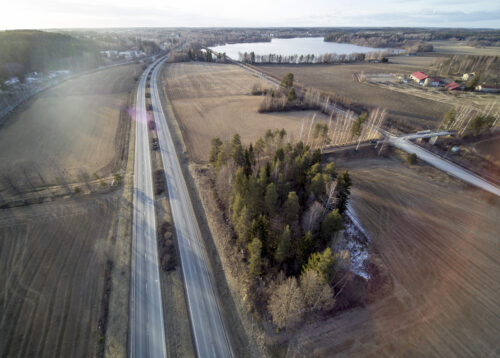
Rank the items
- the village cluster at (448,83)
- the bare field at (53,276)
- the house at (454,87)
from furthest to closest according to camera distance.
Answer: the house at (454,87), the village cluster at (448,83), the bare field at (53,276)

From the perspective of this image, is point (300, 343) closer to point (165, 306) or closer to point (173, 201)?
point (165, 306)

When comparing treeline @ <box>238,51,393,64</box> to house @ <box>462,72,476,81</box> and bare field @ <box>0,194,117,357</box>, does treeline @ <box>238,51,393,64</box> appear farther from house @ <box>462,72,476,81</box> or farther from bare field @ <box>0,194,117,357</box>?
bare field @ <box>0,194,117,357</box>

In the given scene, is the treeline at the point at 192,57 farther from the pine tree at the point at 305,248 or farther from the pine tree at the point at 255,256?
the pine tree at the point at 305,248

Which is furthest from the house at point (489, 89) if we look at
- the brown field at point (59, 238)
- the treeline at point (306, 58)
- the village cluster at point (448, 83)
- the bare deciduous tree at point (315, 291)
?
the brown field at point (59, 238)

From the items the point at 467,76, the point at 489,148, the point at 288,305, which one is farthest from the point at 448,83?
the point at 288,305

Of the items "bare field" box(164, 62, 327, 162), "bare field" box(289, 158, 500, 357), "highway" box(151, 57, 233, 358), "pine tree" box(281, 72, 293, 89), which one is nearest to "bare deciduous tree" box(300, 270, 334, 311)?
"bare field" box(289, 158, 500, 357)

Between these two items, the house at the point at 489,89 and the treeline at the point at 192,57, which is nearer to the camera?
the house at the point at 489,89
